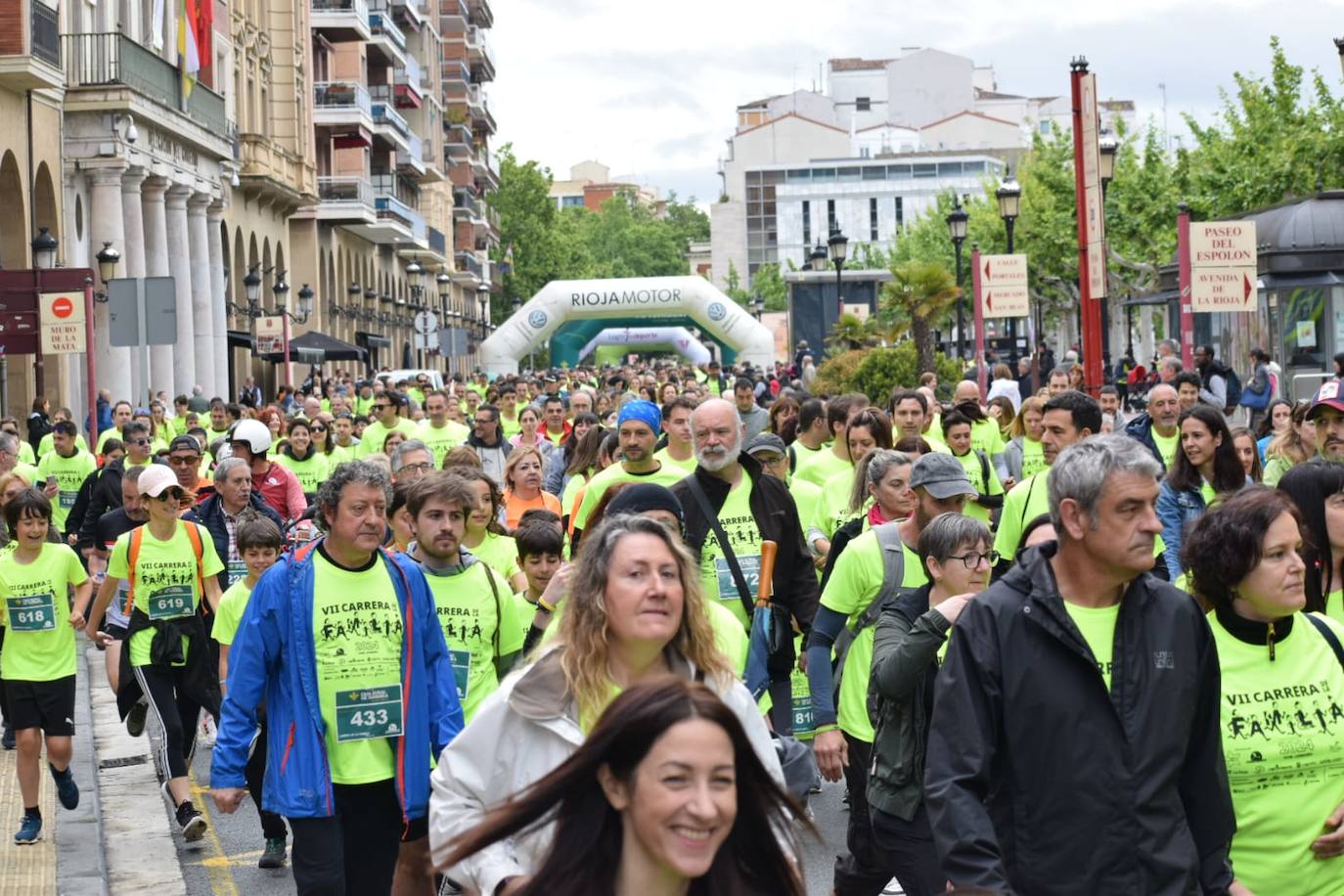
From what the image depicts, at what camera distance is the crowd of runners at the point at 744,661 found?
4074mm

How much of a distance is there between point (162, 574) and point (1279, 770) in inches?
269

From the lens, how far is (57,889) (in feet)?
30.1

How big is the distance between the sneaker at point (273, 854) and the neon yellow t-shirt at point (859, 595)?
3.26 metres

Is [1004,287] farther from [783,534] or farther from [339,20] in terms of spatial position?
[339,20]

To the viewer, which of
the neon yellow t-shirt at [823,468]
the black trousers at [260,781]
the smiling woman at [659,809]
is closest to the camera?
the smiling woman at [659,809]

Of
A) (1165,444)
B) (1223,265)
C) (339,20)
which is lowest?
(1165,444)

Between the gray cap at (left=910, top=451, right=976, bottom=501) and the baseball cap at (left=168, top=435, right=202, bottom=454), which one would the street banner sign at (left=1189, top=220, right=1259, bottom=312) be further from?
the gray cap at (left=910, top=451, right=976, bottom=501)

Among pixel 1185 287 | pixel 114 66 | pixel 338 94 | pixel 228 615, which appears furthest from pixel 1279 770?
pixel 338 94

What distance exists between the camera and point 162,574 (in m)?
10.6

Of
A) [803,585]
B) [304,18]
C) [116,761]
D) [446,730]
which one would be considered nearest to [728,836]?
[446,730]

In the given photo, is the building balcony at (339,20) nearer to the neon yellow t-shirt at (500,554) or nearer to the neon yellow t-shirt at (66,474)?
the neon yellow t-shirt at (66,474)

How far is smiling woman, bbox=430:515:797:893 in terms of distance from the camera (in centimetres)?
437

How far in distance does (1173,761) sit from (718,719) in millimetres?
1599

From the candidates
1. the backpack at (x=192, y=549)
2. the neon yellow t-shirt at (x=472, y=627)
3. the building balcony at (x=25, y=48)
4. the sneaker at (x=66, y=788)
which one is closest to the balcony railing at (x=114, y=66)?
the building balcony at (x=25, y=48)
